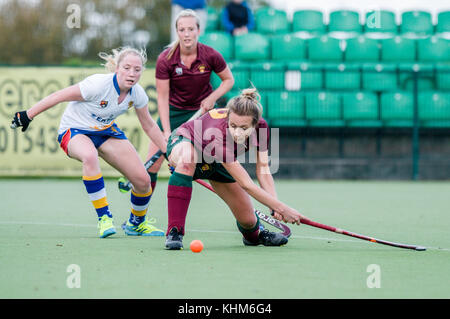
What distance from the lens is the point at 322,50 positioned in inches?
492

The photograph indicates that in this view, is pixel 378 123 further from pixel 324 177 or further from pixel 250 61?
pixel 250 61

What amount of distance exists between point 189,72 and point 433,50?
7.76 metres

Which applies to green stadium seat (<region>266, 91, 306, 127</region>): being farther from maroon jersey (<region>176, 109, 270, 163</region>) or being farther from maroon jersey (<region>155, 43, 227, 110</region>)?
maroon jersey (<region>176, 109, 270, 163</region>)

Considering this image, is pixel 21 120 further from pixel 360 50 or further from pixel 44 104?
pixel 360 50

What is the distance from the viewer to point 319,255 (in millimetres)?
4207

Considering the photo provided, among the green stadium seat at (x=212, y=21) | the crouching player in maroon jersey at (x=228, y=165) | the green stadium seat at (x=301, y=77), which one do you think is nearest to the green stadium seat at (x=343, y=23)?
the green stadium seat at (x=301, y=77)

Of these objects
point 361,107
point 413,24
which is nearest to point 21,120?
point 361,107

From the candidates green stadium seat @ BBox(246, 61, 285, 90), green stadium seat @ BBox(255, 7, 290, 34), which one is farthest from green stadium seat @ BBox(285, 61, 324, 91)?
green stadium seat @ BBox(255, 7, 290, 34)

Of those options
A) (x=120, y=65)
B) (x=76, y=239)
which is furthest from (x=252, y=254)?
(x=120, y=65)

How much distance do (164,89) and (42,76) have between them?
5.98 m

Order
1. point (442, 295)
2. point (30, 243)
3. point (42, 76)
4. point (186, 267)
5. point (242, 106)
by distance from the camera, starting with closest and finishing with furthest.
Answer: point (442, 295) < point (186, 267) < point (242, 106) < point (30, 243) < point (42, 76)

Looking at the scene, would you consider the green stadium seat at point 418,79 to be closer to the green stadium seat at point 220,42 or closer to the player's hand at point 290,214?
the green stadium seat at point 220,42

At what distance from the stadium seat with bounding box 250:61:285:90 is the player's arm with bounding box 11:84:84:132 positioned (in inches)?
275

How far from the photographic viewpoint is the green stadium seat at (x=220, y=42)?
12.1 m
